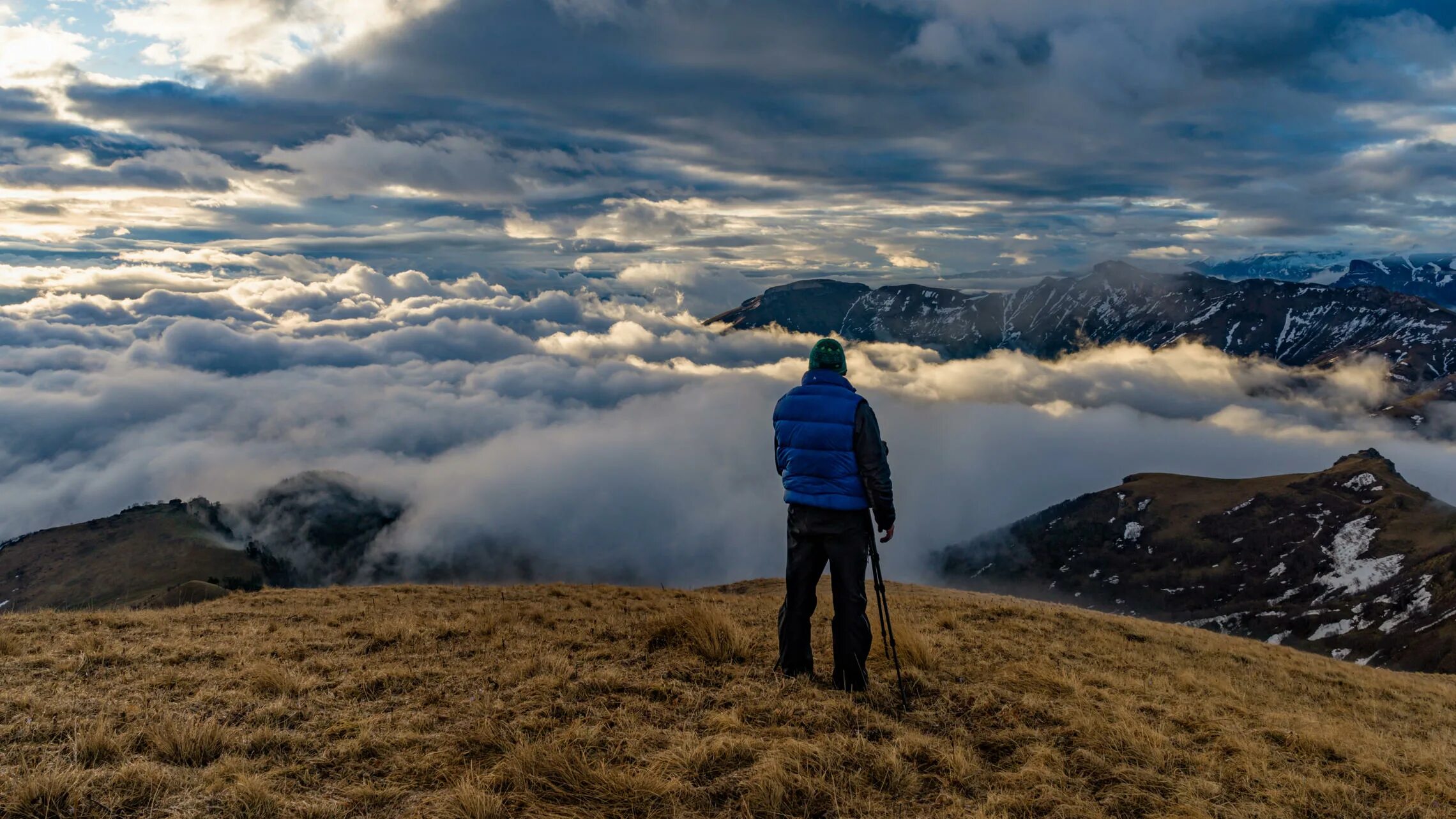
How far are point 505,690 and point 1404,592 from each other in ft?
682

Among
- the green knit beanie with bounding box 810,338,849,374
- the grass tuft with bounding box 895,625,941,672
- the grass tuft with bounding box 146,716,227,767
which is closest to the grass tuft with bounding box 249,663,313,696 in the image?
the grass tuft with bounding box 146,716,227,767

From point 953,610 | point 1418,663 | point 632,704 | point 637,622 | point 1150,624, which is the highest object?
point 632,704

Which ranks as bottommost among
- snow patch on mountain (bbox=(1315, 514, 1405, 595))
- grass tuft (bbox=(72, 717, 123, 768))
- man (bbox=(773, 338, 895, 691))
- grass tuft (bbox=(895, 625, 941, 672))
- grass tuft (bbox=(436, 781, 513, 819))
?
snow patch on mountain (bbox=(1315, 514, 1405, 595))

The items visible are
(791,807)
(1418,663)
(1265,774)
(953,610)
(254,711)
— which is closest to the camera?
(791,807)

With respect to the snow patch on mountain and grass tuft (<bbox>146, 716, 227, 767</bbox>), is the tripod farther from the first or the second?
the snow patch on mountain

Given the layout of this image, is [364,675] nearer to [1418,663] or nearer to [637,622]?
[637,622]

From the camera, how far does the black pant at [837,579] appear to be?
26.0 ft

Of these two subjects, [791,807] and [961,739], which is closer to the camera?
[791,807]

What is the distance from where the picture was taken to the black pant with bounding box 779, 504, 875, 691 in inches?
312

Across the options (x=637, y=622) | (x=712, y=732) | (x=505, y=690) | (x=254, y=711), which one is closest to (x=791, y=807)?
(x=712, y=732)

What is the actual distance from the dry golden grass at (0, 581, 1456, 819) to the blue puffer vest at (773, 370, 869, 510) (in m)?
2.16

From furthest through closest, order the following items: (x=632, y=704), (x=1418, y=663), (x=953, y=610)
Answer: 1. (x=1418, y=663)
2. (x=953, y=610)
3. (x=632, y=704)

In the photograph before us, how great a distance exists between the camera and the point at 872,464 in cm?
777

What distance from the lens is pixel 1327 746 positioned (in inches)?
276
